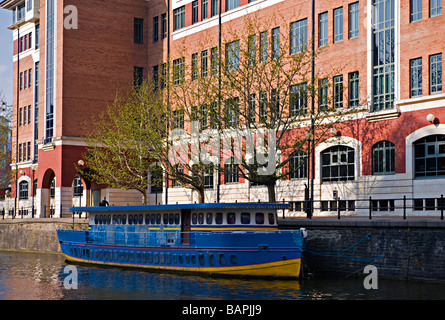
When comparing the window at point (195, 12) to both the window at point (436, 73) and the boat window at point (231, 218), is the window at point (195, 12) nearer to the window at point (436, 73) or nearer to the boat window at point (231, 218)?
the window at point (436, 73)

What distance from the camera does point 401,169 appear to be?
127 ft

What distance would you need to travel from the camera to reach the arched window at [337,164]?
4203 cm

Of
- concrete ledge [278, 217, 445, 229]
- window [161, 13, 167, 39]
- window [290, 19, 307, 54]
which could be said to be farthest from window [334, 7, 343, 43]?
window [161, 13, 167, 39]

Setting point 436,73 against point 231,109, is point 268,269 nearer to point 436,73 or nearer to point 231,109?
point 231,109

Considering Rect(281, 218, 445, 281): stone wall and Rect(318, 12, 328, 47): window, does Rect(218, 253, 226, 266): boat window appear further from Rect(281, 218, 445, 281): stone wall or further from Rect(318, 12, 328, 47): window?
Rect(318, 12, 328, 47): window

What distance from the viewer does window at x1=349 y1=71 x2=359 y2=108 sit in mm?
41969

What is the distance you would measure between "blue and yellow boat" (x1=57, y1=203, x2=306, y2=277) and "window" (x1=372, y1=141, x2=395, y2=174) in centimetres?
747

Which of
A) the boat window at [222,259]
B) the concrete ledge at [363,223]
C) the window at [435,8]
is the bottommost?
the boat window at [222,259]

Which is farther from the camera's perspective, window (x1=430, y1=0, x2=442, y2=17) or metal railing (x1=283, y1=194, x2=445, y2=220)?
window (x1=430, y1=0, x2=442, y2=17)

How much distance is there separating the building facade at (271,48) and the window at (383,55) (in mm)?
60

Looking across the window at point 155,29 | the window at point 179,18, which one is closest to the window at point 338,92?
the window at point 179,18
